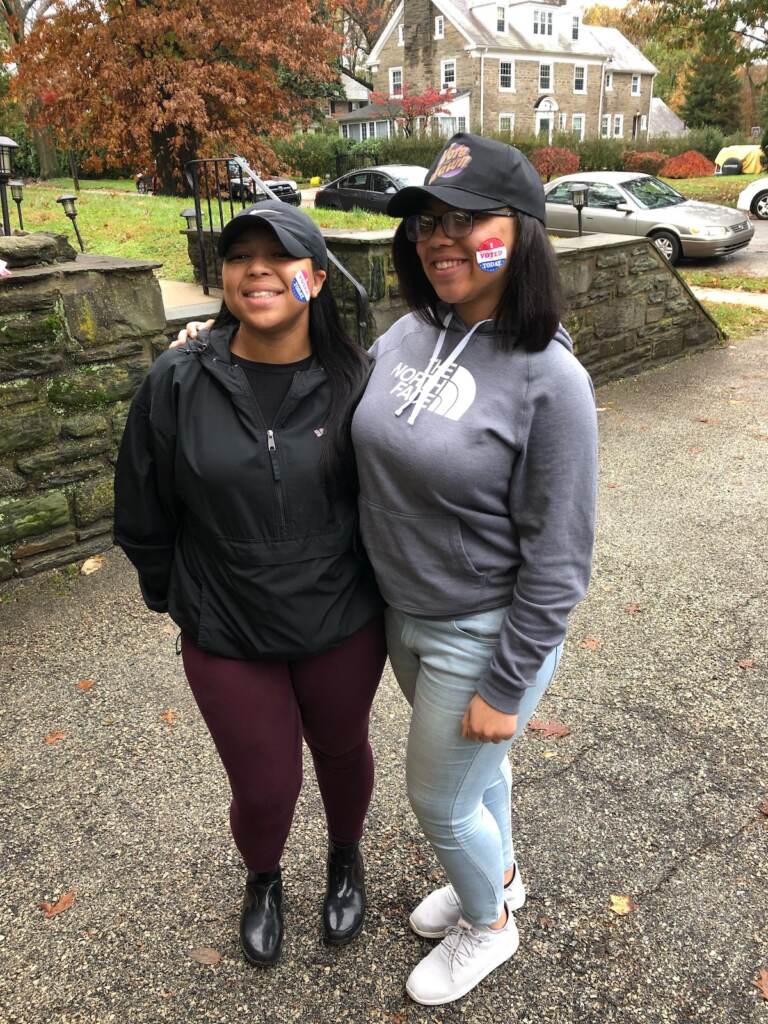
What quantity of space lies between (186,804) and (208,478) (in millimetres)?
1441

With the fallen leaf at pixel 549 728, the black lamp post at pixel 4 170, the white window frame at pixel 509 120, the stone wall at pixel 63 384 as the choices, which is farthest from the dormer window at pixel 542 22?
the fallen leaf at pixel 549 728

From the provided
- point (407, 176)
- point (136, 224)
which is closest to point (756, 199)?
point (407, 176)

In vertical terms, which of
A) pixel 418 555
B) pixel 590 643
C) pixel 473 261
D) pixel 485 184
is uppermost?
pixel 485 184

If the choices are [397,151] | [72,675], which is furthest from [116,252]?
[397,151]

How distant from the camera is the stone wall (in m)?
3.99

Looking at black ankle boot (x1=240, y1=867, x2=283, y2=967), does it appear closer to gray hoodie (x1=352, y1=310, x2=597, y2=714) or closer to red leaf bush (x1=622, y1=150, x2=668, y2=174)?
gray hoodie (x1=352, y1=310, x2=597, y2=714)

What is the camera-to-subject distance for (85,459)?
4.34 metres

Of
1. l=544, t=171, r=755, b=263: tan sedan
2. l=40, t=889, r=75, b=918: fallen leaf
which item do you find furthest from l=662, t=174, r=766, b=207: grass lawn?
l=40, t=889, r=75, b=918: fallen leaf

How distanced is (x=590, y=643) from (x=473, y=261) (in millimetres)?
2472

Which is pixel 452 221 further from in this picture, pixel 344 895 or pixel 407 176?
pixel 407 176

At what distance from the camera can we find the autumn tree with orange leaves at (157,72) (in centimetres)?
1488

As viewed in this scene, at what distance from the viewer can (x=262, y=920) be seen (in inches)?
86.3

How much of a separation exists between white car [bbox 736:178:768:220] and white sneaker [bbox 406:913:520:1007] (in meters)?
20.2

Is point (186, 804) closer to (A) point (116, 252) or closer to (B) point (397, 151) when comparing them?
(A) point (116, 252)
